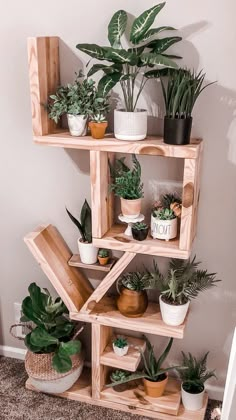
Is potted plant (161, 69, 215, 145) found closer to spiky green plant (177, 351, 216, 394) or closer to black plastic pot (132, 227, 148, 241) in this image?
black plastic pot (132, 227, 148, 241)

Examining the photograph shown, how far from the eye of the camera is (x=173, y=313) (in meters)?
1.55

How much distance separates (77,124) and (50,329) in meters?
0.75

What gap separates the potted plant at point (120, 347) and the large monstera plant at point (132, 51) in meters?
0.83

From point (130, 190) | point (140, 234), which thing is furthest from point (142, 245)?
point (130, 190)

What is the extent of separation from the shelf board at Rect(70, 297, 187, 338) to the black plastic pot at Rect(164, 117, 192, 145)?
628 millimetres

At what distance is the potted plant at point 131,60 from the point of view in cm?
127

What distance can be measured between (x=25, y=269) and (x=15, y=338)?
330 mm

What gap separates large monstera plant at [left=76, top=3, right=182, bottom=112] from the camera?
1267 millimetres

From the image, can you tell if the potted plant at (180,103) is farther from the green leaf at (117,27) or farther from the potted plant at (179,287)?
the potted plant at (179,287)

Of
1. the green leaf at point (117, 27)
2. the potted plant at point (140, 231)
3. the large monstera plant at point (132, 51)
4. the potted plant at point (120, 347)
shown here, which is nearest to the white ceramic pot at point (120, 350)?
the potted plant at point (120, 347)

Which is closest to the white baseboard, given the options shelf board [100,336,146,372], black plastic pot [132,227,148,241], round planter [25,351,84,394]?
round planter [25,351,84,394]

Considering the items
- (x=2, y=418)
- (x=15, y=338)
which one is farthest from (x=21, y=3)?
(x=2, y=418)

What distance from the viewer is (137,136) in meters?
1.39

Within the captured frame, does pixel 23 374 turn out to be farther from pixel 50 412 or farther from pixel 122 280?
pixel 122 280
